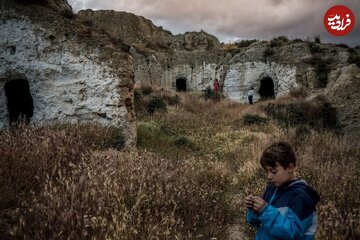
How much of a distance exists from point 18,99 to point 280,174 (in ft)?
30.2

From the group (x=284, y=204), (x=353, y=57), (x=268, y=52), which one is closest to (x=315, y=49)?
(x=353, y=57)

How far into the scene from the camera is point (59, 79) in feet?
30.2

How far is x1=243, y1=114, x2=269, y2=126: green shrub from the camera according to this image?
1515 centimetres

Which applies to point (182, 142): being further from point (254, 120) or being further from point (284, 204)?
point (284, 204)

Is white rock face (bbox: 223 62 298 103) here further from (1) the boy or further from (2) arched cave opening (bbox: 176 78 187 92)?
(1) the boy

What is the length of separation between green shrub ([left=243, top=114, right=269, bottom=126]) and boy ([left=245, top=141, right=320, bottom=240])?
40.8 feet

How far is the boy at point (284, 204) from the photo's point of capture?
254 centimetres

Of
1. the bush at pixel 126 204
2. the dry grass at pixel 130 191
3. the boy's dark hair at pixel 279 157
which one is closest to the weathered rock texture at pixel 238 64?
the dry grass at pixel 130 191

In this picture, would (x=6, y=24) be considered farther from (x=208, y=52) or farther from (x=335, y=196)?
(x=208, y=52)

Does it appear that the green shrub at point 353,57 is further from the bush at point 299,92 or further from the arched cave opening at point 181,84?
the arched cave opening at point 181,84

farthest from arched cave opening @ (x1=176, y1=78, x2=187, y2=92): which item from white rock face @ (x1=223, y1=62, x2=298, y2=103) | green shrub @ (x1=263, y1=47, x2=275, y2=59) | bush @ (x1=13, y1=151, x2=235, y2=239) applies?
bush @ (x1=13, y1=151, x2=235, y2=239)

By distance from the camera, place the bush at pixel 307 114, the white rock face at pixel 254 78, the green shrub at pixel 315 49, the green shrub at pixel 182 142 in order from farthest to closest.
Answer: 1. the white rock face at pixel 254 78
2. the green shrub at pixel 315 49
3. the bush at pixel 307 114
4. the green shrub at pixel 182 142

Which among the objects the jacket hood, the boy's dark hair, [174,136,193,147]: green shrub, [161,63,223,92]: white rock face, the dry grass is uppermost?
[161,63,223,92]: white rock face

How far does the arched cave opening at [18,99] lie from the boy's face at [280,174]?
8.50 m
